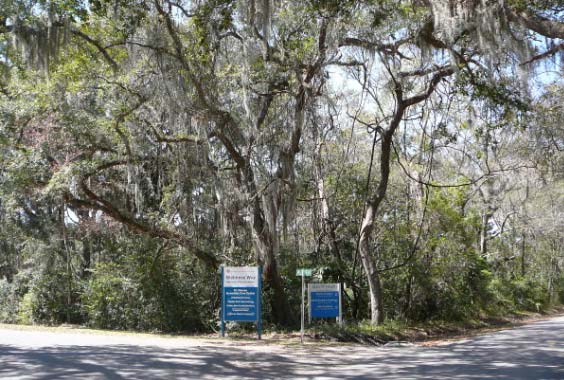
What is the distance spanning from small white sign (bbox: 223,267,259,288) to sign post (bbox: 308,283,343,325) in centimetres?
166

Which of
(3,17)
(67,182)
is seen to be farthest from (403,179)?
(3,17)

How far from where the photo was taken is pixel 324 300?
15.5 metres

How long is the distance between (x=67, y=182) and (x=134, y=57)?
403 cm

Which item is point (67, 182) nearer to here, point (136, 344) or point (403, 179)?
point (136, 344)

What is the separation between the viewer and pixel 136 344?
11945mm

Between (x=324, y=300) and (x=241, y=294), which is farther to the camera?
(x=324, y=300)

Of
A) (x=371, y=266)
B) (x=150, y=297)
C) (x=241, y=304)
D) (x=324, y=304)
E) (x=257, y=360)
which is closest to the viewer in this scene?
(x=257, y=360)

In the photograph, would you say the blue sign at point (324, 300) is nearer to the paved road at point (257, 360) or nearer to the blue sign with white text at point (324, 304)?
the blue sign with white text at point (324, 304)

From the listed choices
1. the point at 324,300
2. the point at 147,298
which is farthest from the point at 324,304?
the point at 147,298

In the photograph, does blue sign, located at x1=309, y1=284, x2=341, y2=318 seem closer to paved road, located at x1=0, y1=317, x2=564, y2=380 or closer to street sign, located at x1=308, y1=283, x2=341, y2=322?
street sign, located at x1=308, y1=283, x2=341, y2=322

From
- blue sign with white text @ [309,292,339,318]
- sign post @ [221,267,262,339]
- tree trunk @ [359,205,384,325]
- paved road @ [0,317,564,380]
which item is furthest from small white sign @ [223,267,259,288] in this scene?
tree trunk @ [359,205,384,325]

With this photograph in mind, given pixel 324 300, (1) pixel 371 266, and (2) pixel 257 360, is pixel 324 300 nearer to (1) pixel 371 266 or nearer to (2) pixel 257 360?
(1) pixel 371 266

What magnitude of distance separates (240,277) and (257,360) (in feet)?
13.8

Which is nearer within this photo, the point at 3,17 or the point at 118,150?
the point at 3,17
